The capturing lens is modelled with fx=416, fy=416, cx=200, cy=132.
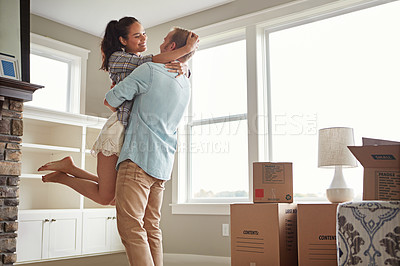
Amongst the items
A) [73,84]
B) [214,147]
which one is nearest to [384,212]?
[214,147]

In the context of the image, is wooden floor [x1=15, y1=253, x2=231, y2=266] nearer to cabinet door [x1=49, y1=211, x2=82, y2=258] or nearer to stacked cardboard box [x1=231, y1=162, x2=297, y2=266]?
cabinet door [x1=49, y1=211, x2=82, y2=258]

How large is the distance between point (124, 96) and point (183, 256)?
8.81 ft

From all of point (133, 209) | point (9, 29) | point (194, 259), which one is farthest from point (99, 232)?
point (133, 209)

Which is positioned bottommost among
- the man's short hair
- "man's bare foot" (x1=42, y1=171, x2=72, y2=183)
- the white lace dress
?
"man's bare foot" (x1=42, y1=171, x2=72, y2=183)

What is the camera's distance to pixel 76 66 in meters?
4.87

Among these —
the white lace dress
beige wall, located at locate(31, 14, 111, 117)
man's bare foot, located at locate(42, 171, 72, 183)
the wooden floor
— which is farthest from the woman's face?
beige wall, located at locate(31, 14, 111, 117)

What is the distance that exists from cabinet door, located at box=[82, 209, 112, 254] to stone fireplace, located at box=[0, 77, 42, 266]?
3.50 feet

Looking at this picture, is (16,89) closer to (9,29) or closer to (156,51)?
(9,29)

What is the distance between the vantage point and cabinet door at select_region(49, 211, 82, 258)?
12.8ft

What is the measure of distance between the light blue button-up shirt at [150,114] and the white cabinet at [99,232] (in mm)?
2462

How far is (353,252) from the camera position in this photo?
2.09 meters

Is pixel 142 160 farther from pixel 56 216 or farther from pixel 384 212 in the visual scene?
pixel 56 216

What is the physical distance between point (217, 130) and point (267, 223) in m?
1.52

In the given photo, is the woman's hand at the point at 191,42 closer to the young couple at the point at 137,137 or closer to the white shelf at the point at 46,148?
the young couple at the point at 137,137
